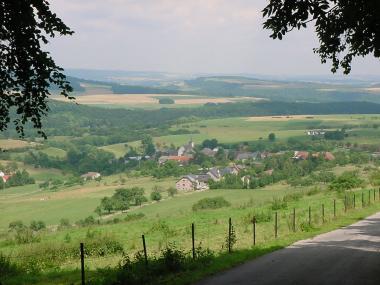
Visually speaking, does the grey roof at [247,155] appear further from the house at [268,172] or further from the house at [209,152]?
the house at [268,172]

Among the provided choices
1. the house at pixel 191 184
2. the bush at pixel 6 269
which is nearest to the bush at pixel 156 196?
the house at pixel 191 184

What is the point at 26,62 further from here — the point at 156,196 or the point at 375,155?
the point at 375,155

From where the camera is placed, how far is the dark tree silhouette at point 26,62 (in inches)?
518

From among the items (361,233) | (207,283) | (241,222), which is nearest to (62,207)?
(241,222)

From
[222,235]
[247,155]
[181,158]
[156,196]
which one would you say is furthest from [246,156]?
[222,235]

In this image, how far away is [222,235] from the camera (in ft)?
A: 97.9

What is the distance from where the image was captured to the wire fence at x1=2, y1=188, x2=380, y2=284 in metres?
23.0

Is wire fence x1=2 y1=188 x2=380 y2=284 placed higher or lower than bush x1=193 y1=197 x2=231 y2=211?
higher

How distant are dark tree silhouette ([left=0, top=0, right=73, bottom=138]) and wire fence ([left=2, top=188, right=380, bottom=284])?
632 cm

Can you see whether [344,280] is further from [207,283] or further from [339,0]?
[339,0]

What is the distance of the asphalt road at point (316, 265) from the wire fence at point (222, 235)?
7.74 feet

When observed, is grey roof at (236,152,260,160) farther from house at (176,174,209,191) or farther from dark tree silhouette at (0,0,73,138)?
dark tree silhouette at (0,0,73,138)

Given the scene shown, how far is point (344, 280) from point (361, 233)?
13.0m

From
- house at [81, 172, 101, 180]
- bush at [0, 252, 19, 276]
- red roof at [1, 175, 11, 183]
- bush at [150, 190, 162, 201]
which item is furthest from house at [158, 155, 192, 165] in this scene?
bush at [0, 252, 19, 276]
